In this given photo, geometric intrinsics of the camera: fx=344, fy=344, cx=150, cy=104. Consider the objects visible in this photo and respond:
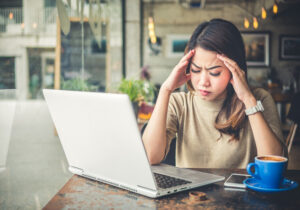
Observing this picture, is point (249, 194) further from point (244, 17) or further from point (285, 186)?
point (244, 17)

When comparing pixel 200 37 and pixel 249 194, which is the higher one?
pixel 200 37

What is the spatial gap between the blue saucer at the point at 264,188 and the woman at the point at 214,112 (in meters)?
0.32

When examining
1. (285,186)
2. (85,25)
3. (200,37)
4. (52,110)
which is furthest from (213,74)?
(85,25)

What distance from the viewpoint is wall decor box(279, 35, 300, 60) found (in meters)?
7.45

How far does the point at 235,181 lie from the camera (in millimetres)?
987

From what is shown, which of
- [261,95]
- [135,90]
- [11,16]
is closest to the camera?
[261,95]

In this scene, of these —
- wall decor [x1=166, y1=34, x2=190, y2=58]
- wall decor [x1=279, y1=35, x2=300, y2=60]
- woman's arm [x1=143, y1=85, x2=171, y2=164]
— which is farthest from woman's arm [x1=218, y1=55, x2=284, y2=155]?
wall decor [x1=279, y1=35, x2=300, y2=60]

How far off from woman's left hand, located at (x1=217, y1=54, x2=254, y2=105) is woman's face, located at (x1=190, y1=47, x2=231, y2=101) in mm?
25

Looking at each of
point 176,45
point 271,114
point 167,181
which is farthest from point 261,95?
point 176,45

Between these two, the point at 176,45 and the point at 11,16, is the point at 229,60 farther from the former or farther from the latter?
the point at 176,45

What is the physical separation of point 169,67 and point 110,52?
2710mm

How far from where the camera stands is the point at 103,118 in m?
0.87

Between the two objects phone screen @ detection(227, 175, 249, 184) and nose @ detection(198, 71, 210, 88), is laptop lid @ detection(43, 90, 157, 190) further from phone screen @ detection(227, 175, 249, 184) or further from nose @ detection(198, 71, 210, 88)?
nose @ detection(198, 71, 210, 88)

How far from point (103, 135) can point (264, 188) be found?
45 centimetres
